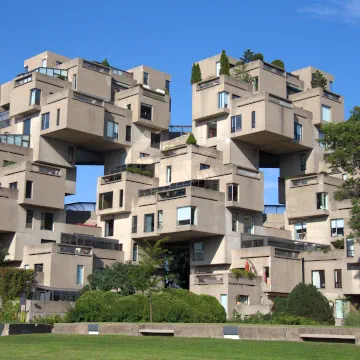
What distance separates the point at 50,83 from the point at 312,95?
91.5ft

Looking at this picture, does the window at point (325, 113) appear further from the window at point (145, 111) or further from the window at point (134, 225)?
the window at point (134, 225)

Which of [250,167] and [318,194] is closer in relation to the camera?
[318,194]

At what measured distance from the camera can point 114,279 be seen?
188ft

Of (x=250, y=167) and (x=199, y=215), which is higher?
(x=250, y=167)

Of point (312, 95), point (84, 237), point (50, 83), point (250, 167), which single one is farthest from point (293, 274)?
point (50, 83)

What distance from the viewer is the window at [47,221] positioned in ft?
214

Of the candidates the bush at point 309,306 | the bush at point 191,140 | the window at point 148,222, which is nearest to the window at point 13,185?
the window at point 148,222

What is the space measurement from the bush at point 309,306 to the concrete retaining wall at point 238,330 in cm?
1793

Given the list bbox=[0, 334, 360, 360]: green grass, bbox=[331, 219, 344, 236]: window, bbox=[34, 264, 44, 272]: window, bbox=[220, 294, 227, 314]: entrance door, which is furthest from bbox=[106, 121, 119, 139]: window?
bbox=[0, 334, 360, 360]: green grass

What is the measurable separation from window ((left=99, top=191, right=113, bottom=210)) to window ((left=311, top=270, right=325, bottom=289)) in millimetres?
20689

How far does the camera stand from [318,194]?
64.2 meters

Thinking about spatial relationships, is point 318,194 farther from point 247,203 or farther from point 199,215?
point 199,215

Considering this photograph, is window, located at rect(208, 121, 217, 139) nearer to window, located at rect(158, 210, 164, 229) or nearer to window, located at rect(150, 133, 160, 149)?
window, located at rect(150, 133, 160, 149)

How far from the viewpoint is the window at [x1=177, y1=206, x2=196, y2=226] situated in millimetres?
59719
